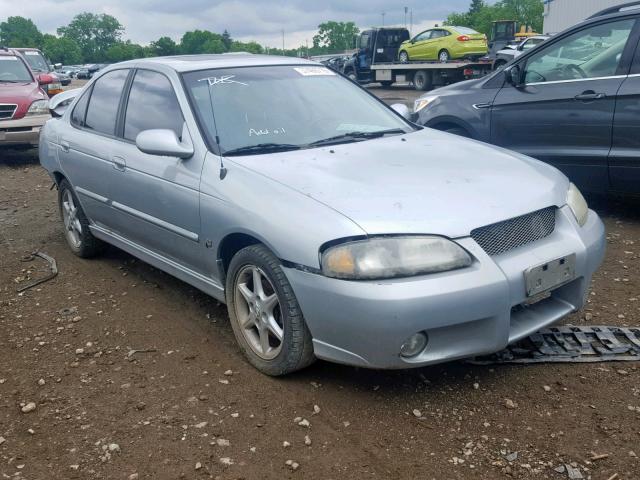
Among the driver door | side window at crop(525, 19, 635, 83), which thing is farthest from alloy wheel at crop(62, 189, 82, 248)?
side window at crop(525, 19, 635, 83)

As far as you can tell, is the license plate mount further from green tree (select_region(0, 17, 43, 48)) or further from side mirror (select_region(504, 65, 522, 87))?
green tree (select_region(0, 17, 43, 48))

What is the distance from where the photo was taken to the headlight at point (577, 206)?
350 cm

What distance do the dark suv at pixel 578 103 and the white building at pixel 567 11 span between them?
1442 inches

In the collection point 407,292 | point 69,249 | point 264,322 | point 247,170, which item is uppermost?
point 247,170

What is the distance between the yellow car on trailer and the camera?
2448 cm

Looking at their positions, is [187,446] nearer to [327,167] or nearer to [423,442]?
[423,442]

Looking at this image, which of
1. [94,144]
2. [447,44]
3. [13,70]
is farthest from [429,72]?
[94,144]

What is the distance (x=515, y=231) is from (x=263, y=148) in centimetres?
145

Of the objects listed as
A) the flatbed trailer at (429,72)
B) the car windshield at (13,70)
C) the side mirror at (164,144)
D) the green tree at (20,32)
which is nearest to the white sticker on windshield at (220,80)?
the side mirror at (164,144)

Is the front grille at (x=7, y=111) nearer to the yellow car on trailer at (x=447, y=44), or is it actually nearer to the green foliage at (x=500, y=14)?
the yellow car on trailer at (x=447, y=44)

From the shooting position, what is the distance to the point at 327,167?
3469 mm

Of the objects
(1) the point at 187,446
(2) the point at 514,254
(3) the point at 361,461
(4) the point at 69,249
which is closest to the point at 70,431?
(1) the point at 187,446

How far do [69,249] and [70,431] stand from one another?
3.11 meters

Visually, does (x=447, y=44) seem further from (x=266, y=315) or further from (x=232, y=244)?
(x=266, y=315)
